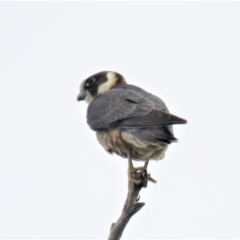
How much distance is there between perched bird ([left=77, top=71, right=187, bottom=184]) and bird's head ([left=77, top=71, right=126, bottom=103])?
21cm

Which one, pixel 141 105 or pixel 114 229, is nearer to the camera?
pixel 114 229

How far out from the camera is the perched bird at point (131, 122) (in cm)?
539

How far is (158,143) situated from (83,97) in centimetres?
218

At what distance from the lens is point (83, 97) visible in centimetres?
727

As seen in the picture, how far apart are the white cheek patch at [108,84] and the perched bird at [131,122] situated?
18 cm

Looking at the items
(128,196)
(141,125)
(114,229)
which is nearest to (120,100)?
(141,125)

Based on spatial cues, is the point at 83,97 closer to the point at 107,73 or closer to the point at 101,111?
the point at 107,73

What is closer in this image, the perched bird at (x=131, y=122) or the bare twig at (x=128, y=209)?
the bare twig at (x=128, y=209)

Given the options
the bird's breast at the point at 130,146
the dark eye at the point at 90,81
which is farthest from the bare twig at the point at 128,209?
the dark eye at the point at 90,81

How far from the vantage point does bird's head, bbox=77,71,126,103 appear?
7.26 metres

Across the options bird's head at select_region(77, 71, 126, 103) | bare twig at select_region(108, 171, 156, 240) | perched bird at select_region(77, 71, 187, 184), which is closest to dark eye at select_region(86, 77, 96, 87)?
bird's head at select_region(77, 71, 126, 103)

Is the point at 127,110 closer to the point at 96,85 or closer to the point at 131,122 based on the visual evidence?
the point at 131,122

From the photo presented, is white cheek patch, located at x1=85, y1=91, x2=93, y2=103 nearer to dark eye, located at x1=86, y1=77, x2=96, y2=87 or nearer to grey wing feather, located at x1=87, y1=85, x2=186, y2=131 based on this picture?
dark eye, located at x1=86, y1=77, x2=96, y2=87

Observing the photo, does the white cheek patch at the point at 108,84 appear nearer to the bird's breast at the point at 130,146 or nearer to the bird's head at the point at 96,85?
the bird's head at the point at 96,85
